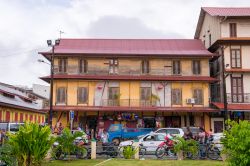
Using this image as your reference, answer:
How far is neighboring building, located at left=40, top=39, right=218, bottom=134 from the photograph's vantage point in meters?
37.7

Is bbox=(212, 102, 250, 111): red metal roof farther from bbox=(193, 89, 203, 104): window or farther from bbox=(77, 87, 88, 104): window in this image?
bbox=(77, 87, 88, 104): window

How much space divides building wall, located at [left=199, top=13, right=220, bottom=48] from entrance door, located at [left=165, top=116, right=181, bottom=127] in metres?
9.75

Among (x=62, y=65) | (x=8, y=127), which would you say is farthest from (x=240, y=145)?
(x=62, y=65)

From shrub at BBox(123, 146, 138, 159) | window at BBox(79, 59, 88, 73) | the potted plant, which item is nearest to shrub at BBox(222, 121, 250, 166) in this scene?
shrub at BBox(123, 146, 138, 159)

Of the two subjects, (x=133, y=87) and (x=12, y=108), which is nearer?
(x=133, y=87)

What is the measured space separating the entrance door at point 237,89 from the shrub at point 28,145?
25.9 meters

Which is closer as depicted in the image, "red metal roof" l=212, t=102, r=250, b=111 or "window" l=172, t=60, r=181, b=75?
"red metal roof" l=212, t=102, r=250, b=111

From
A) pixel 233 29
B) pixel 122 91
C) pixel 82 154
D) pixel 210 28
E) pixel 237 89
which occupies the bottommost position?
pixel 82 154

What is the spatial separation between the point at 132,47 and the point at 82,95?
7961 mm

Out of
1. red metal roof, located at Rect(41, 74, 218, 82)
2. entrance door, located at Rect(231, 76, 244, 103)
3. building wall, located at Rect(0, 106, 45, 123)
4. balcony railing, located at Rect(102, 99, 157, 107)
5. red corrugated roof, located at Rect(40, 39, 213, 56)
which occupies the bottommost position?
building wall, located at Rect(0, 106, 45, 123)

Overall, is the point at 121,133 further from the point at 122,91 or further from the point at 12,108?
the point at 12,108

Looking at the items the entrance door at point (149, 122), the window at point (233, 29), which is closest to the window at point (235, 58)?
the window at point (233, 29)

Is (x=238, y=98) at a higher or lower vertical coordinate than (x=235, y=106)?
higher

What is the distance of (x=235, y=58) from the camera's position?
1505 inches
